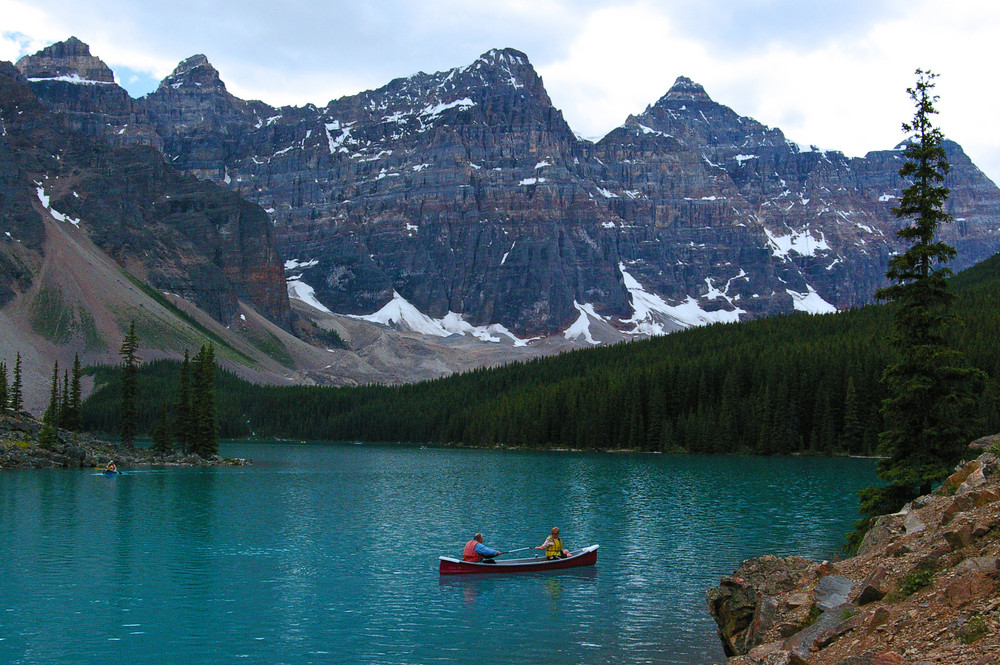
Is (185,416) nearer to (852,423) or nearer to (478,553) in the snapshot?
(478,553)

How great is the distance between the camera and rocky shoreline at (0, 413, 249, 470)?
96.5 meters

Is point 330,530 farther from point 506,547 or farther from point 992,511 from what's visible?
point 992,511

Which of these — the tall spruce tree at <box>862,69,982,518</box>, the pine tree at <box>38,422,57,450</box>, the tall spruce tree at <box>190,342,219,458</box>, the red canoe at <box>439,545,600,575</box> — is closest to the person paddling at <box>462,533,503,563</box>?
the red canoe at <box>439,545,600,575</box>

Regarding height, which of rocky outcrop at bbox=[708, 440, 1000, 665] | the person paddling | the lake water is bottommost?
the lake water

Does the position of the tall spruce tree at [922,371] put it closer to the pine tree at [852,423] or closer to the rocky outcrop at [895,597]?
the rocky outcrop at [895,597]

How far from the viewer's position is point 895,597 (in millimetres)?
20219

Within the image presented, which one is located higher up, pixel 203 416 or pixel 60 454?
pixel 203 416

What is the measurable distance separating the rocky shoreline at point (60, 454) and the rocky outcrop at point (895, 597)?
8787cm

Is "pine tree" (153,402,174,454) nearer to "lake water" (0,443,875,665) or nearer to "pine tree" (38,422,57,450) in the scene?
"pine tree" (38,422,57,450)

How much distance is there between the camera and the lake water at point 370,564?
31.5 metres

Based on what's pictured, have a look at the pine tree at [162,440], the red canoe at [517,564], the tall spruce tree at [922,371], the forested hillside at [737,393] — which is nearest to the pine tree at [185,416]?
the pine tree at [162,440]

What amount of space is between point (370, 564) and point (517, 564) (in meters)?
7.55

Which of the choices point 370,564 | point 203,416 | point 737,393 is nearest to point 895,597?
point 370,564

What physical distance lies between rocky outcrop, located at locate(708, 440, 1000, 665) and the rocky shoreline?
87.9 meters
